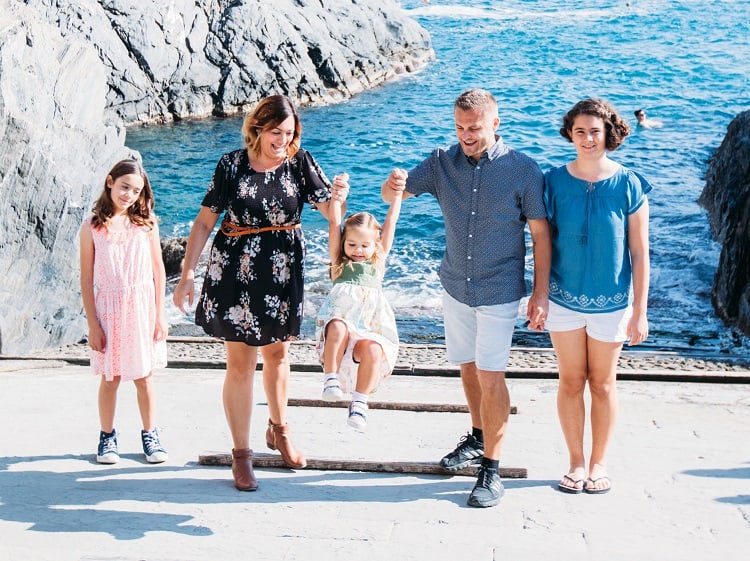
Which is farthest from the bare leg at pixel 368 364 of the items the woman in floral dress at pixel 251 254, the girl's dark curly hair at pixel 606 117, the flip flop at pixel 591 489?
the girl's dark curly hair at pixel 606 117

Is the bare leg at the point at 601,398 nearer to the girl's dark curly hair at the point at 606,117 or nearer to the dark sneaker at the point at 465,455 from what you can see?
the dark sneaker at the point at 465,455

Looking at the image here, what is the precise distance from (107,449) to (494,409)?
6.73 feet

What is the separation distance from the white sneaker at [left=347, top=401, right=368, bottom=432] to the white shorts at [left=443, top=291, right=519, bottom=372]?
1.92 ft

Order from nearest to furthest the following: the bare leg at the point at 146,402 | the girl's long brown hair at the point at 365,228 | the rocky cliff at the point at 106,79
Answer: the girl's long brown hair at the point at 365,228, the bare leg at the point at 146,402, the rocky cliff at the point at 106,79

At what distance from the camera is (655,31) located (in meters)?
47.8

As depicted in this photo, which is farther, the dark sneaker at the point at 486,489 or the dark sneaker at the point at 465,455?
the dark sneaker at the point at 465,455

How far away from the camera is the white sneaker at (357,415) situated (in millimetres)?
4797

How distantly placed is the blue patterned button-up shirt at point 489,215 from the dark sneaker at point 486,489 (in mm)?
807

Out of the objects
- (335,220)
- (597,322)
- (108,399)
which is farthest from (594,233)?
(108,399)

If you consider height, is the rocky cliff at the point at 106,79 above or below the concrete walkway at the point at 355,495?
above

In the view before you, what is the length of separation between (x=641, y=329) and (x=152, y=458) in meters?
2.58

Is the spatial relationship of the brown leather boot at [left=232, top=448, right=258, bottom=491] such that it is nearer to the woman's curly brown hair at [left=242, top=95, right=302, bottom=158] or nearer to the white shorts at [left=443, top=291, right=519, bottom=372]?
the white shorts at [left=443, top=291, right=519, bottom=372]

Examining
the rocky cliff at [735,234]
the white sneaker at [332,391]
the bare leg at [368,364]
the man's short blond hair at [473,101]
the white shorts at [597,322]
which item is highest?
the man's short blond hair at [473,101]

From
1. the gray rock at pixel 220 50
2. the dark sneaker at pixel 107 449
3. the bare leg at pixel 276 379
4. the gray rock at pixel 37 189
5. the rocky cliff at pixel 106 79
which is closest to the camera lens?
the bare leg at pixel 276 379
